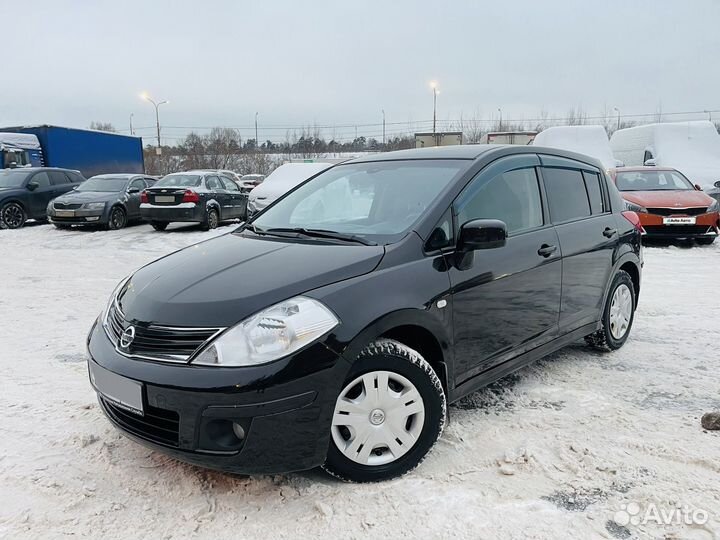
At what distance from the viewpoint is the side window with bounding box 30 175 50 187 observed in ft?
47.9

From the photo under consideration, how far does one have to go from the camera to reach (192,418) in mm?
2314

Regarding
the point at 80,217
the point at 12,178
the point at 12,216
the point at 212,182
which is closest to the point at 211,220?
the point at 212,182

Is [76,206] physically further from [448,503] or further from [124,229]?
[448,503]

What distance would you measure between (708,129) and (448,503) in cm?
1765

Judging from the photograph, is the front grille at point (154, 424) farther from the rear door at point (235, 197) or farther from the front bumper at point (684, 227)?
the rear door at point (235, 197)

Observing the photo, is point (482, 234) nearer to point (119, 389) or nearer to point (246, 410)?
point (246, 410)

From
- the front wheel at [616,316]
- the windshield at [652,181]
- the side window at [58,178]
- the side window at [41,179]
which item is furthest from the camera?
the side window at [58,178]

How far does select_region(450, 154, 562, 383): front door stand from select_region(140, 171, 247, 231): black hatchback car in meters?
10.6

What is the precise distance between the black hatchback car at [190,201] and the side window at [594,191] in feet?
34.1

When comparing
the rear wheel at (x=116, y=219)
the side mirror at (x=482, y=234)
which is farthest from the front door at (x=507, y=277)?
the rear wheel at (x=116, y=219)

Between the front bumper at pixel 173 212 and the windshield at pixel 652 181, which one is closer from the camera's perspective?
the windshield at pixel 652 181

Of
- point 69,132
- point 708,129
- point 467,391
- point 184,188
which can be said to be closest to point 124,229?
point 184,188

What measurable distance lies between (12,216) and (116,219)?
273cm

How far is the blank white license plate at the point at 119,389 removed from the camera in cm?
242
